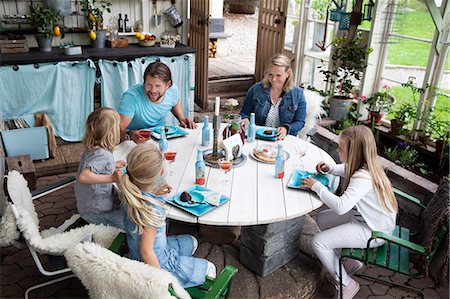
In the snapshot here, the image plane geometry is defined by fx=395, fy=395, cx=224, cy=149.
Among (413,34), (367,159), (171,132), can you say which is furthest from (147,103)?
(413,34)

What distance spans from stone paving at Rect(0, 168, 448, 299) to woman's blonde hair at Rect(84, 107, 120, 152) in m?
0.90

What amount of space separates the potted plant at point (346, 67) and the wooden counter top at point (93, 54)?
66.2 inches

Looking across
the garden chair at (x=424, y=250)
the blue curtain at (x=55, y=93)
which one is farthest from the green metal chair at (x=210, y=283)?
the blue curtain at (x=55, y=93)

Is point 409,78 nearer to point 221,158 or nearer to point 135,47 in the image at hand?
point 221,158

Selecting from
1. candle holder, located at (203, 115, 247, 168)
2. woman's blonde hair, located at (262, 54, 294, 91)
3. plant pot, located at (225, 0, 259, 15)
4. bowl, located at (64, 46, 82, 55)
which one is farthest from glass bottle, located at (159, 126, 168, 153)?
plant pot, located at (225, 0, 259, 15)

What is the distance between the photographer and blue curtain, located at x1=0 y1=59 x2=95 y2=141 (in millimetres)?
3869

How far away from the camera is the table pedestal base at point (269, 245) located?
229cm

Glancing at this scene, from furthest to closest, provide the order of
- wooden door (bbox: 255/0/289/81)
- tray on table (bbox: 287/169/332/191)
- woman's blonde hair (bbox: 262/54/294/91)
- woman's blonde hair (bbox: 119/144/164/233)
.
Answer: wooden door (bbox: 255/0/289/81) < woman's blonde hair (bbox: 262/54/294/91) < tray on table (bbox: 287/169/332/191) < woman's blonde hair (bbox: 119/144/164/233)

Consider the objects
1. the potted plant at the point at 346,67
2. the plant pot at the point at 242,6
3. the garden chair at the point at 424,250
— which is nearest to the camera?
the garden chair at the point at 424,250

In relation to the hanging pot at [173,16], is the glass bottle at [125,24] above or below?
below

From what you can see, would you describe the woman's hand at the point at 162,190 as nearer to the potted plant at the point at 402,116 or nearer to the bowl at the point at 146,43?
the potted plant at the point at 402,116

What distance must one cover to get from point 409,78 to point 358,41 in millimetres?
688

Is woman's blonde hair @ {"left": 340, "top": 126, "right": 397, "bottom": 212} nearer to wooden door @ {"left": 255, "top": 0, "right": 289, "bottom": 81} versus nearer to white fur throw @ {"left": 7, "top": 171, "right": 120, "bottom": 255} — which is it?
white fur throw @ {"left": 7, "top": 171, "right": 120, "bottom": 255}

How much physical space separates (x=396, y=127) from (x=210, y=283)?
282 cm
